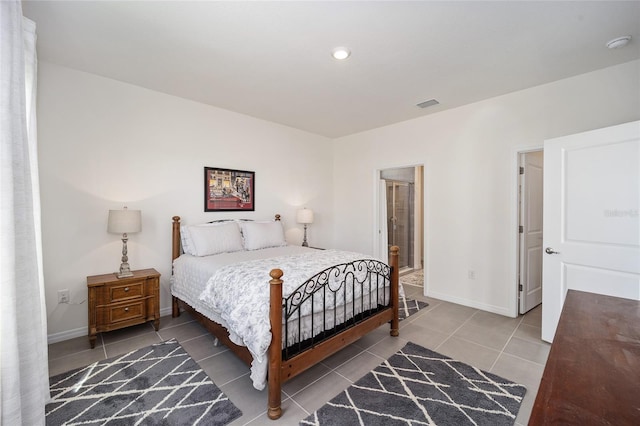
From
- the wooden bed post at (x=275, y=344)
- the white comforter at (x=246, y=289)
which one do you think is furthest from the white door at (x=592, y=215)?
the wooden bed post at (x=275, y=344)

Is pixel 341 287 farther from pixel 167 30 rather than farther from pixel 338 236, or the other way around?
pixel 338 236

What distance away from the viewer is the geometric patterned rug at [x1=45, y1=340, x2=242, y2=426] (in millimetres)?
1834

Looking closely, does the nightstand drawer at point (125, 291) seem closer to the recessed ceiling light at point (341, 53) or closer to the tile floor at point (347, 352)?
the tile floor at point (347, 352)

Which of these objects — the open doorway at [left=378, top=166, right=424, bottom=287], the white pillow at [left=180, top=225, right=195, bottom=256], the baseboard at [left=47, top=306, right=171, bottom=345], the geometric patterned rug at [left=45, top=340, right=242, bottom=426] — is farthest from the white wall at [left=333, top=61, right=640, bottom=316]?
the baseboard at [left=47, top=306, right=171, bottom=345]

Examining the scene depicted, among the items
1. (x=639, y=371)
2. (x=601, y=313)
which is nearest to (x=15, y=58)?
(x=639, y=371)

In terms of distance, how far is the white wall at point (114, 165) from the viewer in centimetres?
285

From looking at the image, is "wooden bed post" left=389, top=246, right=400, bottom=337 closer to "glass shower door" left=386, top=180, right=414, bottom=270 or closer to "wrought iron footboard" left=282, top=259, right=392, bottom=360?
"wrought iron footboard" left=282, top=259, right=392, bottom=360

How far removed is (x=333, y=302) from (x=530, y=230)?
296cm

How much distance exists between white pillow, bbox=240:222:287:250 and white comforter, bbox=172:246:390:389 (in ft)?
1.43

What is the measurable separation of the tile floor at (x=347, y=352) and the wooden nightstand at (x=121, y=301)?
0.63 ft

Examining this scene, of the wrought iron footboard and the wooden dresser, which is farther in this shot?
the wrought iron footboard

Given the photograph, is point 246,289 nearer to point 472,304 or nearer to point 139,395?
point 139,395

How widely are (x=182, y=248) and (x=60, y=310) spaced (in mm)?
1261

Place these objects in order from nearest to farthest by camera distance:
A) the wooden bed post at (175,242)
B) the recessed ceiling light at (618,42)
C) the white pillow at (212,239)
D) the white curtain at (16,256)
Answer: the white curtain at (16,256)
the recessed ceiling light at (618,42)
the white pillow at (212,239)
the wooden bed post at (175,242)
